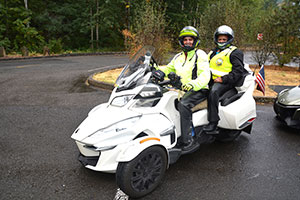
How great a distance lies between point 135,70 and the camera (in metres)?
3.22

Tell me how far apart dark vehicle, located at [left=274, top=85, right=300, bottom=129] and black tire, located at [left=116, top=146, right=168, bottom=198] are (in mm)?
3096

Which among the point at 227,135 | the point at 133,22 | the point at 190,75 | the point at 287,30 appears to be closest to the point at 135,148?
the point at 190,75

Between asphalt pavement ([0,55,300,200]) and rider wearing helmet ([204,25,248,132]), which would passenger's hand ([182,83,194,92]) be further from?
asphalt pavement ([0,55,300,200])

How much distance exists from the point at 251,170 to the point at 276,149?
979mm

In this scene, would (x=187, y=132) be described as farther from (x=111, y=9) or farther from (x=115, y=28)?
(x=115, y=28)

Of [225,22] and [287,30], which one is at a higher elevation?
[225,22]

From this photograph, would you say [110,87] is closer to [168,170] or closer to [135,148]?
[168,170]

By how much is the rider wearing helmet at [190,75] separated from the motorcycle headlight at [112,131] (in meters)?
0.74

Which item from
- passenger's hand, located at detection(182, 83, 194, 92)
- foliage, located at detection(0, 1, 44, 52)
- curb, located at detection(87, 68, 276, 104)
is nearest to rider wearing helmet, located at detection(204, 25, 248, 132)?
passenger's hand, located at detection(182, 83, 194, 92)

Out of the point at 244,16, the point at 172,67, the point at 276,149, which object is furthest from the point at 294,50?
the point at 172,67

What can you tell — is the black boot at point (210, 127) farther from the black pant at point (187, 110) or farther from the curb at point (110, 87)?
the curb at point (110, 87)

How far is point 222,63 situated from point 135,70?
5.39 feet

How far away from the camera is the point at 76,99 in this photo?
6.93 meters

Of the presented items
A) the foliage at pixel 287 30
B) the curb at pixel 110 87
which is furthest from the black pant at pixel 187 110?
the foliage at pixel 287 30
